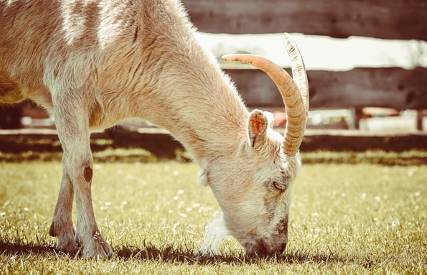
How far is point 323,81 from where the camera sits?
12531mm

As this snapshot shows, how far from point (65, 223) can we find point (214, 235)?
49.7 inches

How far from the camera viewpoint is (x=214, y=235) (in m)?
5.14

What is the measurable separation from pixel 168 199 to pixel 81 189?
3243mm

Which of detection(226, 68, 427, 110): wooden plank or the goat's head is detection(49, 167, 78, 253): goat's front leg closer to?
the goat's head

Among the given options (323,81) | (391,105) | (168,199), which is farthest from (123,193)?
(391,105)

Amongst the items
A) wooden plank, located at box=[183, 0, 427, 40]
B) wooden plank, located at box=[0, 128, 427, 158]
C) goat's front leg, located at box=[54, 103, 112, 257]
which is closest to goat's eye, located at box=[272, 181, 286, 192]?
goat's front leg, located at box=[54, 103, 112, 257]

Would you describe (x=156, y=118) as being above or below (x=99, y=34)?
below

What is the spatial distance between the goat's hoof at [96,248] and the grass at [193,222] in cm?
11

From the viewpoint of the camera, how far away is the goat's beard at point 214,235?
5.00 m

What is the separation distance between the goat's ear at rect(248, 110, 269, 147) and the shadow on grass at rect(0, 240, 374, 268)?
2.90 ft

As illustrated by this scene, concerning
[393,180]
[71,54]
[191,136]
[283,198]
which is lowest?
[393,180]

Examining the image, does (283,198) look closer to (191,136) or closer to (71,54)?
(191,136)

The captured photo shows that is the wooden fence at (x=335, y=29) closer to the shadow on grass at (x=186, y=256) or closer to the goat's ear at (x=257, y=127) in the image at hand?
the goat's ear at (x=257, y=127)

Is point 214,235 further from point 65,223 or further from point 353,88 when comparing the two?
point 353,88
